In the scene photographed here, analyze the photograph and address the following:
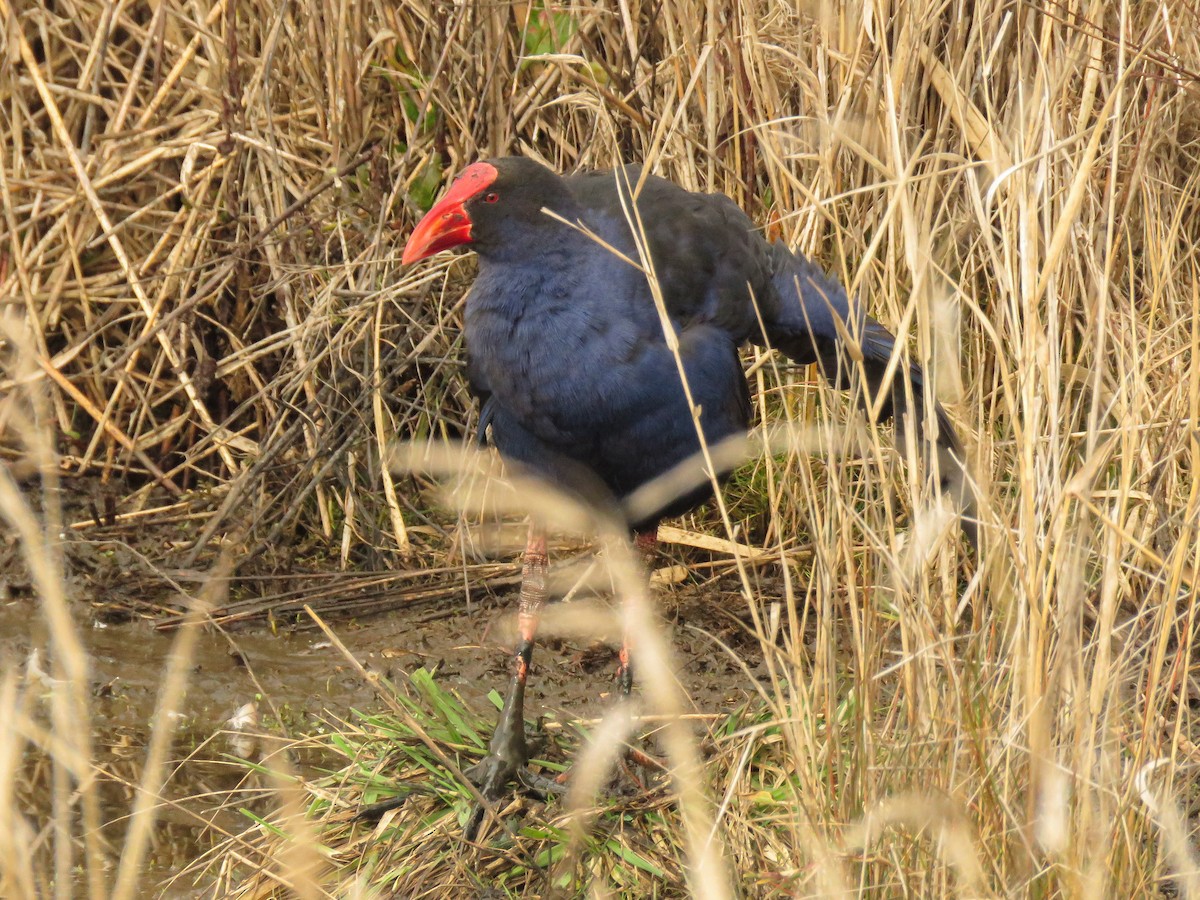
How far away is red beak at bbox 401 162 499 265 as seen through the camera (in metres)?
2.33

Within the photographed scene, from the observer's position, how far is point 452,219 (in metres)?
2.34

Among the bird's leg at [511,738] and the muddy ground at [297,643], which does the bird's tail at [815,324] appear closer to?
the muddy ground at [297,643]

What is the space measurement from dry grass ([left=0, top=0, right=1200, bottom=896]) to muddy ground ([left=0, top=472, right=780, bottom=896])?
0.36ft

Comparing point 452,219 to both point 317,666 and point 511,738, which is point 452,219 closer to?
point 511,738

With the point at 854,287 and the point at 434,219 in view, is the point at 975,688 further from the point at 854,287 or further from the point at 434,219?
the point at 434,219

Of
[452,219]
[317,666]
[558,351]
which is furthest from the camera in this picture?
[317,666]

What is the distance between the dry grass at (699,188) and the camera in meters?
1.58

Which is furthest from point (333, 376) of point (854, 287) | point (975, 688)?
point (975, 688)

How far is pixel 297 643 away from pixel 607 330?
Answer: 3.68ft

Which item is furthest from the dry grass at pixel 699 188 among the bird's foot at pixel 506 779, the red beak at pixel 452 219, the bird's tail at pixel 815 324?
the red beak at pixel 452 219

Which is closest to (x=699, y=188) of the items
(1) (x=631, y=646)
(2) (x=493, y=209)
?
(2) (x=493, y=209)

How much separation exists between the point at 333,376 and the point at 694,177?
2.84 ft

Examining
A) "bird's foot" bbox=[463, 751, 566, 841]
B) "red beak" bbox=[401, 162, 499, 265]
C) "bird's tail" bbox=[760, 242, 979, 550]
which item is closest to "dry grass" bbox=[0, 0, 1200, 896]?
"bird's tail" bbox=[760, 242, 979, 550]

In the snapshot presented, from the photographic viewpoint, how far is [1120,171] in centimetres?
264
